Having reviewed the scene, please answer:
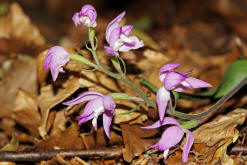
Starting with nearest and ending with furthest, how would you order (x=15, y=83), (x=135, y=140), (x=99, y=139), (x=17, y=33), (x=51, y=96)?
(x=135, y=140), (x=99, y=139), (x=51, y=96), (x=15, y=83), (x=17, y=33)

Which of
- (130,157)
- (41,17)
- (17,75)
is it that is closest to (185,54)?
(17,75)

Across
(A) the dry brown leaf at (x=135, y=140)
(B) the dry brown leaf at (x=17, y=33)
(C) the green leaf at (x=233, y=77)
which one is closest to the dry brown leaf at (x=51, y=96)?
(A) the dry brown leaf at (x=135, y=140)

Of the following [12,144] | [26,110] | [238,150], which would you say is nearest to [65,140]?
[12,144]

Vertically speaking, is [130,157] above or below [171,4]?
below

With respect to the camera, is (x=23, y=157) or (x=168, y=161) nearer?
(x=168, y=161)

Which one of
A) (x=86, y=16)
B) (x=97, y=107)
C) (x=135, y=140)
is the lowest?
(x=135, y=140)

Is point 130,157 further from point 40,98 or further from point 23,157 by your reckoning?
point 40,98

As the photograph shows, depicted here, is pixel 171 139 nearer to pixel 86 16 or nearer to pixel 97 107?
pixel 97 107

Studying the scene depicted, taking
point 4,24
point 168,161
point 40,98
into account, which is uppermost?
point 4,24
